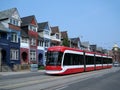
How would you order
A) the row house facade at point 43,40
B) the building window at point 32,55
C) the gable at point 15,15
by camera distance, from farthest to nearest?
the row house facade at point 43,40
the building window at point 32,55
the gable at point 15,15

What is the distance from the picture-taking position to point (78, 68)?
29094mm

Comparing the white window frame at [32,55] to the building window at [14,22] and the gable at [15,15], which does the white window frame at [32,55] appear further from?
the gable at [15,15]

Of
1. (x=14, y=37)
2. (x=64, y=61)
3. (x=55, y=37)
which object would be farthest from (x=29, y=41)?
(x=64, y=61)

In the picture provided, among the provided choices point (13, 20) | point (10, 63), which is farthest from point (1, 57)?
point (13, 20)

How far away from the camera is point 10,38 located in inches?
1742

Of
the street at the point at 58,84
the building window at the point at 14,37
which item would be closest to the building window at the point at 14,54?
the building window at the point at 14,37

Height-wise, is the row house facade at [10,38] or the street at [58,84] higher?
the row house facade at [10,38]

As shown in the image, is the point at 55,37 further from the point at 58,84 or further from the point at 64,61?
the point at 58,84

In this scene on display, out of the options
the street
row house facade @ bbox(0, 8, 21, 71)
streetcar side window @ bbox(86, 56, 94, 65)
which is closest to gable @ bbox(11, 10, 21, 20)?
row house facade @ bbox(0, 8, 21, 71)

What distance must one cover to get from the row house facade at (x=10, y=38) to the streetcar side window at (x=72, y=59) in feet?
53.8

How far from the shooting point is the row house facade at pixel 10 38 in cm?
4266

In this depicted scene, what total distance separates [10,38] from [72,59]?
20.6m

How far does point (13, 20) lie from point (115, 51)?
118 metres

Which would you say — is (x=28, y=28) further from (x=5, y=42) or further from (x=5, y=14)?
(x=5, y=42)
